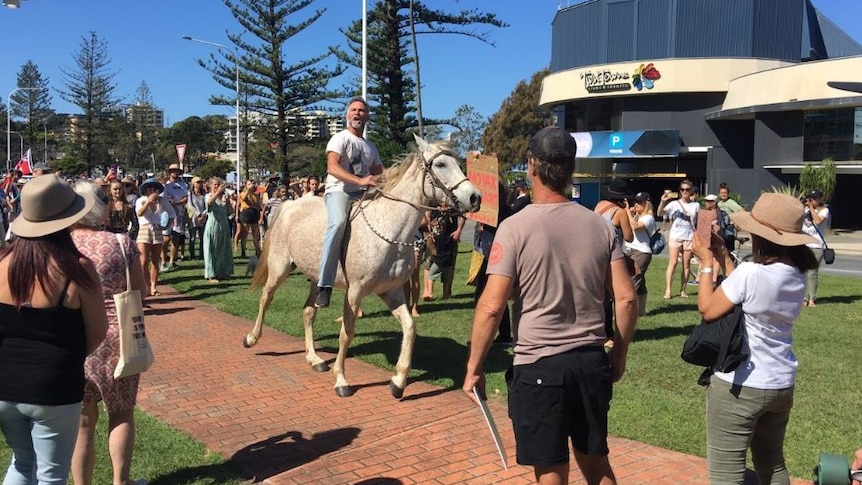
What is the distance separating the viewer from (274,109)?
38.0 metres

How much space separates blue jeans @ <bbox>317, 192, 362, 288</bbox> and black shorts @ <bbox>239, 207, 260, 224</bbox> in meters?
10.8

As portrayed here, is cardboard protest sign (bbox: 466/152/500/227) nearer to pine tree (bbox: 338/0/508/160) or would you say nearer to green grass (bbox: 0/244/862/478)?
green grass (bbox: 0/244/862/478)

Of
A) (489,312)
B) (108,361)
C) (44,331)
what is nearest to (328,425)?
(108,361)

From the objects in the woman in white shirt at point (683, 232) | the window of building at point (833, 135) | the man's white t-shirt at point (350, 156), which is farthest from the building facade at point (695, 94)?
the man's white t-shirt at point (350, 156)

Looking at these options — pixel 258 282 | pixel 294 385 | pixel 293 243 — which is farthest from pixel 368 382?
pixel 258 282

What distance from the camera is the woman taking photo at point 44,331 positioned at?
9.97 feet

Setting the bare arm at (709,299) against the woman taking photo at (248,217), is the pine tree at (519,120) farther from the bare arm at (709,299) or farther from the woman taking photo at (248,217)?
the bare arm at (709,299)

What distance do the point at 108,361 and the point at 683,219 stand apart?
33.3 feet

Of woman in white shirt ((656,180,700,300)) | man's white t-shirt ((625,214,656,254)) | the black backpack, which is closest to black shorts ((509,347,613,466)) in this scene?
the black backpack

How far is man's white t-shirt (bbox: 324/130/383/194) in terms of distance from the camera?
658 centimetres

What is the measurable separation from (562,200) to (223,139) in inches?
3805

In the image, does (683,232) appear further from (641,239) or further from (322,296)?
(322,296)

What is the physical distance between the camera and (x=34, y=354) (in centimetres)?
306

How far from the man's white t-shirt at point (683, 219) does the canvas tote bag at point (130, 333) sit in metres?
9.93
